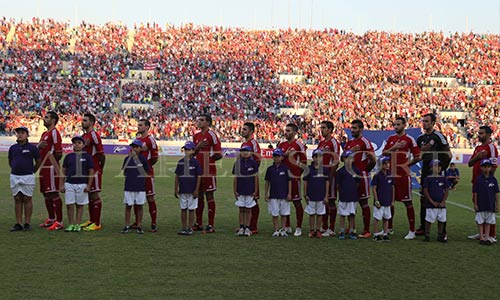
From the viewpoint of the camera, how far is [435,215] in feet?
35.7

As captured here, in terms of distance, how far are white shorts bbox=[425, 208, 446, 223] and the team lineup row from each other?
0.05 feet

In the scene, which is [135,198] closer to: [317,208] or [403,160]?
[317,208]

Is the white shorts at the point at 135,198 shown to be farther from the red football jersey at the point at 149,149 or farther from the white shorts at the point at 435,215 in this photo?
the white shorts at the point at 435,215

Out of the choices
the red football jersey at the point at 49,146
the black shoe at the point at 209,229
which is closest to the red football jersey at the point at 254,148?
the black shoe at the point at 209,229

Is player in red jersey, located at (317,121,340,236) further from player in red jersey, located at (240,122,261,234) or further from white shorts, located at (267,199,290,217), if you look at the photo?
player in red jersey, located at (240,122,261,234)

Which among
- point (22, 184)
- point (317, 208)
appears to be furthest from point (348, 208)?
point (22, 184)

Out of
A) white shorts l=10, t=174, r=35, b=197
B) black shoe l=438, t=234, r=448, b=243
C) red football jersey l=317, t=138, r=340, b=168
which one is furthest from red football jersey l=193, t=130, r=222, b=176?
black shoe l=438, t=234, r=448, b=243

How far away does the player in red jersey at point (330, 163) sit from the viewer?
11.3 metres

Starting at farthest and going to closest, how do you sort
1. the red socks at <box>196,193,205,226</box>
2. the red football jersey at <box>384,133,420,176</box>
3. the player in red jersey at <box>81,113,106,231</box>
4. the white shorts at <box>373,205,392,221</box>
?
1. the red socks at <box>196,193,205,226</box>
2. the player in red jersey at <box>81,113,106,231</box>
3. the red football jersey at <box>384,133,420,176</box>
4. the white shorts at <box>373,205,392,221</box>

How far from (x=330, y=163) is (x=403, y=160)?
132 cm

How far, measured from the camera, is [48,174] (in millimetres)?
11516

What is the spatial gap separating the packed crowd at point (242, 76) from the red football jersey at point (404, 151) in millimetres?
33560

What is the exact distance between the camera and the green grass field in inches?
283

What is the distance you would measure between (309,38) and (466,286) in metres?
57.0
